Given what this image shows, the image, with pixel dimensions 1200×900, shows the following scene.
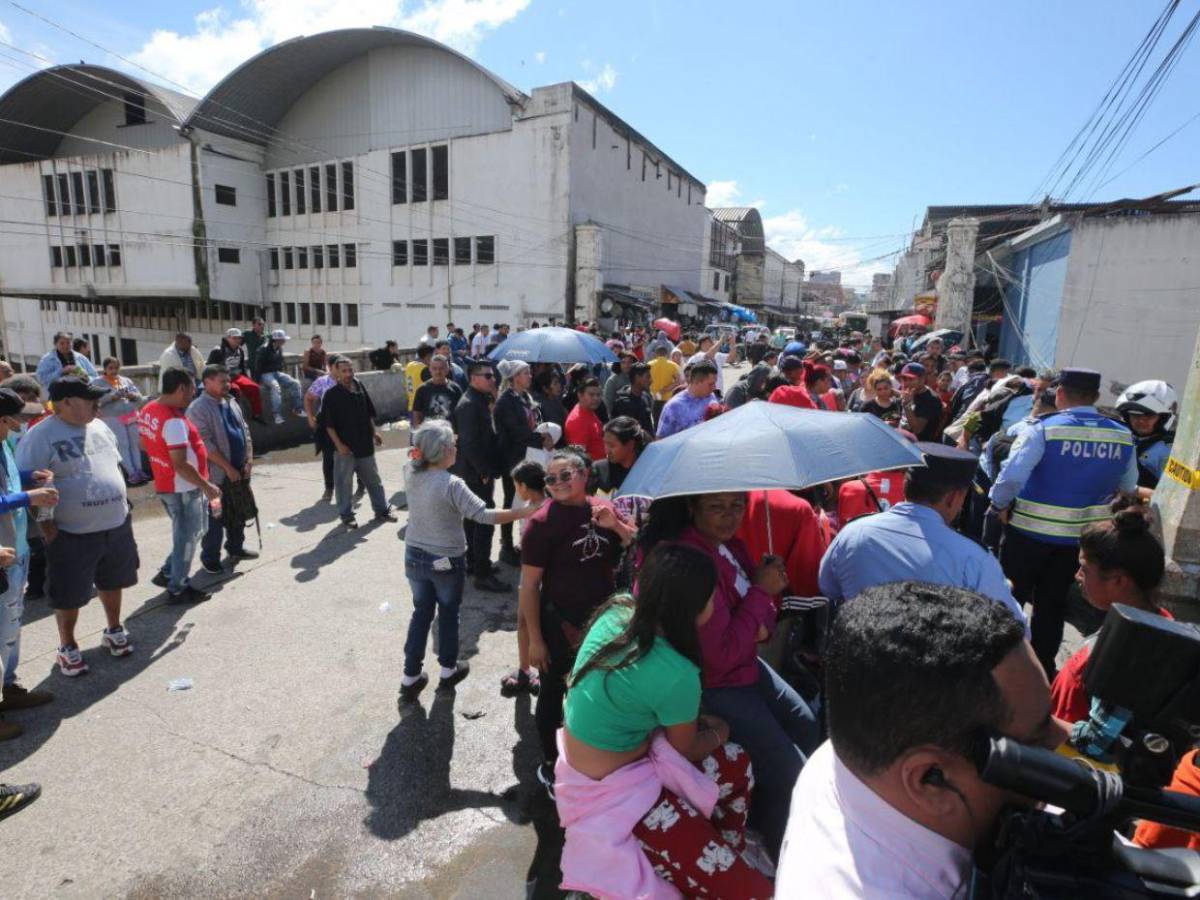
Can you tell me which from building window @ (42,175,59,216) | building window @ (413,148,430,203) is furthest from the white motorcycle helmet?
building window @ (42,175,59,216)

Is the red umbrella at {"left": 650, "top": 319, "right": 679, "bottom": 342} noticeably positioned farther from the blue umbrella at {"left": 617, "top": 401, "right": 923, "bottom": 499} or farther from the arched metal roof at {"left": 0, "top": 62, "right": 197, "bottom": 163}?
the arched metal roof at {"left": 0, "top": 62, "right": 197, "bottom": 163}

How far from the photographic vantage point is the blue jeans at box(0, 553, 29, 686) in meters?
3.56

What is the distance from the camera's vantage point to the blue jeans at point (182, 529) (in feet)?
16.8

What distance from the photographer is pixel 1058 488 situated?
12.7ft

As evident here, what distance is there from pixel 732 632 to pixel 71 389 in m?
4.16

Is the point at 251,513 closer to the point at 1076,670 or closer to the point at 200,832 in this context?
the point at 200,832

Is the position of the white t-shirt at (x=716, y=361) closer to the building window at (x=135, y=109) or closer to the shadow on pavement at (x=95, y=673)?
the shadow on pavement at (x=95, y=673)

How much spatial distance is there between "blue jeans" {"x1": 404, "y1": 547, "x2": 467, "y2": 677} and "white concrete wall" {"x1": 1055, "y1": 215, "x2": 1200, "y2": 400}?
14063 millimetres

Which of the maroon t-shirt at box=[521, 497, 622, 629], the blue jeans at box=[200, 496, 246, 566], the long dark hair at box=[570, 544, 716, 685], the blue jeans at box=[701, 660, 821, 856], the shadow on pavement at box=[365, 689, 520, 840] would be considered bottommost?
the shadow on pavement at box=[365, 689, 520, 840]

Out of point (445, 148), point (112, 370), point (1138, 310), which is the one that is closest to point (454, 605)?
point (112, 370)

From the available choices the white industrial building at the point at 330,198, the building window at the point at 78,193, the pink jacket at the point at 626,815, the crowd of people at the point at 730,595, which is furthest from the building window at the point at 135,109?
the pink jacket at the point at 626,815

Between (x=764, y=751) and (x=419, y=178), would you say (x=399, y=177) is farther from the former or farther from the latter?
(x=764, y=751)

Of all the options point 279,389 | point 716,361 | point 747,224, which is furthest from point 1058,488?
point 747,224

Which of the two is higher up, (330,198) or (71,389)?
(330,198)
